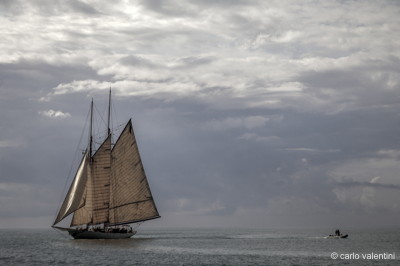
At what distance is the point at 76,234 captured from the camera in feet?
436

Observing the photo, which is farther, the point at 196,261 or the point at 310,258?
the point at 310,258

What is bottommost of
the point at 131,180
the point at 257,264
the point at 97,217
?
the point at 257,264

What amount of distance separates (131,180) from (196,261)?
43.2m

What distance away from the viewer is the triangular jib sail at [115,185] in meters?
124

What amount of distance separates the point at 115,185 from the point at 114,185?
0.87 ft

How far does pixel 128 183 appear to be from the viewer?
408 feet

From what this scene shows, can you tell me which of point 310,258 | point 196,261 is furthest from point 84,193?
point 310,258

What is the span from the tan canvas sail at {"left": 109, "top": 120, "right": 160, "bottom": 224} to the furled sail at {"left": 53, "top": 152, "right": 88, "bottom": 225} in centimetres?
638

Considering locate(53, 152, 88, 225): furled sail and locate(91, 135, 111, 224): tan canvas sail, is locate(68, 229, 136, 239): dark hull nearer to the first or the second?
locate(91, 135, 111, 224): tan canvas sail

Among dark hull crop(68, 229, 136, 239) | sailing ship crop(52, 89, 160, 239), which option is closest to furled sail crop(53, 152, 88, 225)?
sailing ship crop(52, 89, 160, 239)

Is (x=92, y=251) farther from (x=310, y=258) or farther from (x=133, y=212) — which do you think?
(x=310, y=258)

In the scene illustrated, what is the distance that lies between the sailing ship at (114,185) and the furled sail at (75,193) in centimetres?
21

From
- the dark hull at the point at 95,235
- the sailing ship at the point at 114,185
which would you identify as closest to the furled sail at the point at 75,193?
the sailing ship at the point at 114,185

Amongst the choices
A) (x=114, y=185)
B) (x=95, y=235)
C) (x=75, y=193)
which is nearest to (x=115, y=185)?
(x=114, y=185)
